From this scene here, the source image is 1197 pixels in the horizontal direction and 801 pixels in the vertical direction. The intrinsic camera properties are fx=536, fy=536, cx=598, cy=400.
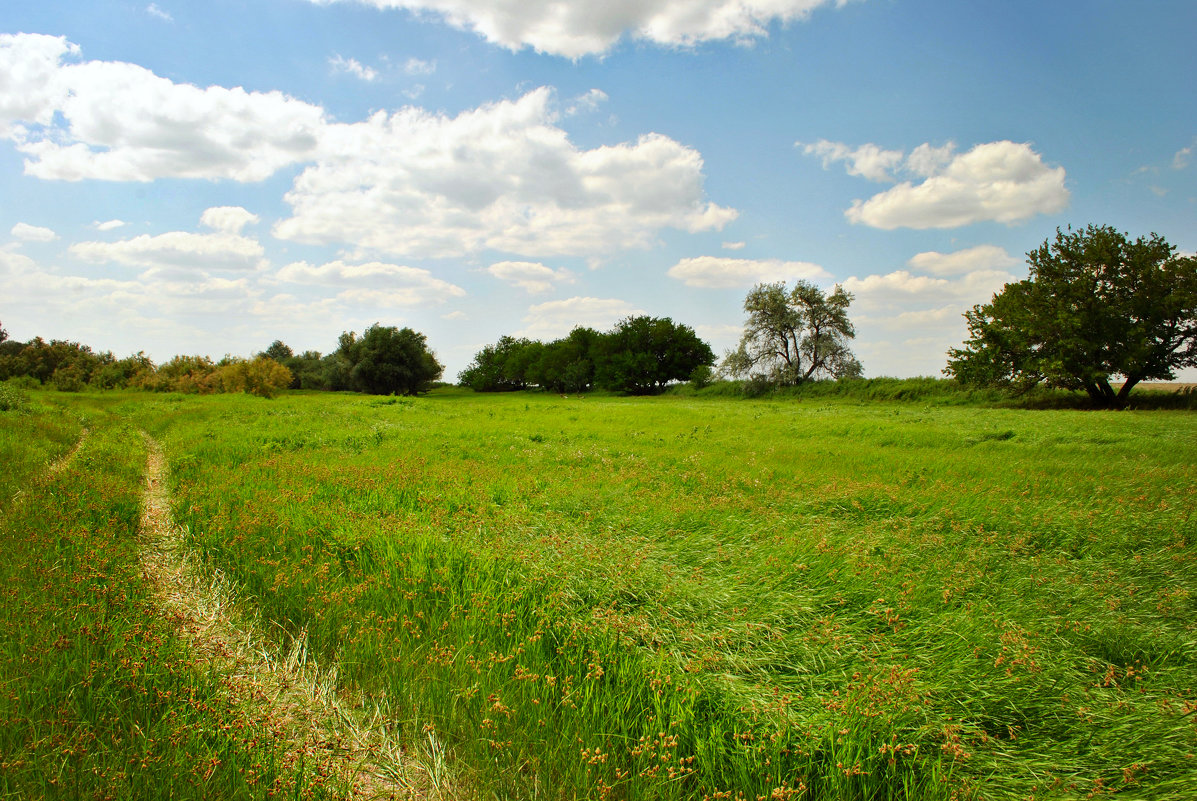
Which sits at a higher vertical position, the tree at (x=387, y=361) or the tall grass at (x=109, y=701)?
the tree at (x=387, y=361)

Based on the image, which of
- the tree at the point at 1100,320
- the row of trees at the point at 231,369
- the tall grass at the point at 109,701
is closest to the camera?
the tall grass at the point at 109,701

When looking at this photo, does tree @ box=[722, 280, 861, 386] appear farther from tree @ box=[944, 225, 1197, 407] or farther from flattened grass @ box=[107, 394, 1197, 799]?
flattened grass @ box=[107, 394, 1197, 799]

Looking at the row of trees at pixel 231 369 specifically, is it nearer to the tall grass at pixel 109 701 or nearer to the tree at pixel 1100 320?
the tall grass at pixel 109 701

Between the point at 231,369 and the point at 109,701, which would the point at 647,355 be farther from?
the point at 109,701

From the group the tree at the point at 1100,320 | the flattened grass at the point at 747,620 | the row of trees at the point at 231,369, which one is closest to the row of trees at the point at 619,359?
the row of trees at the point at 231,369

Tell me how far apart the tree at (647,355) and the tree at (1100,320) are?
44472 mm

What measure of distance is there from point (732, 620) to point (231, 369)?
5807 centimetres

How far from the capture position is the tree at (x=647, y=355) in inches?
3029

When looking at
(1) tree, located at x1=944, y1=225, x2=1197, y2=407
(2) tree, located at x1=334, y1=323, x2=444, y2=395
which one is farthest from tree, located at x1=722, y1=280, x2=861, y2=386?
(2) tree, located at x1=334, y1=323, x2=444, y2=395

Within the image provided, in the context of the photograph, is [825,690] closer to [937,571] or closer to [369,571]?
[937,571]

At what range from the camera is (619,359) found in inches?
3071

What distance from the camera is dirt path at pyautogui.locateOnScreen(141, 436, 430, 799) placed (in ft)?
10.6

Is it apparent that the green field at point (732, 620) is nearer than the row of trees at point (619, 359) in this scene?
Yes

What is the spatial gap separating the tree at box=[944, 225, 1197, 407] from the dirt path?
41301mm
